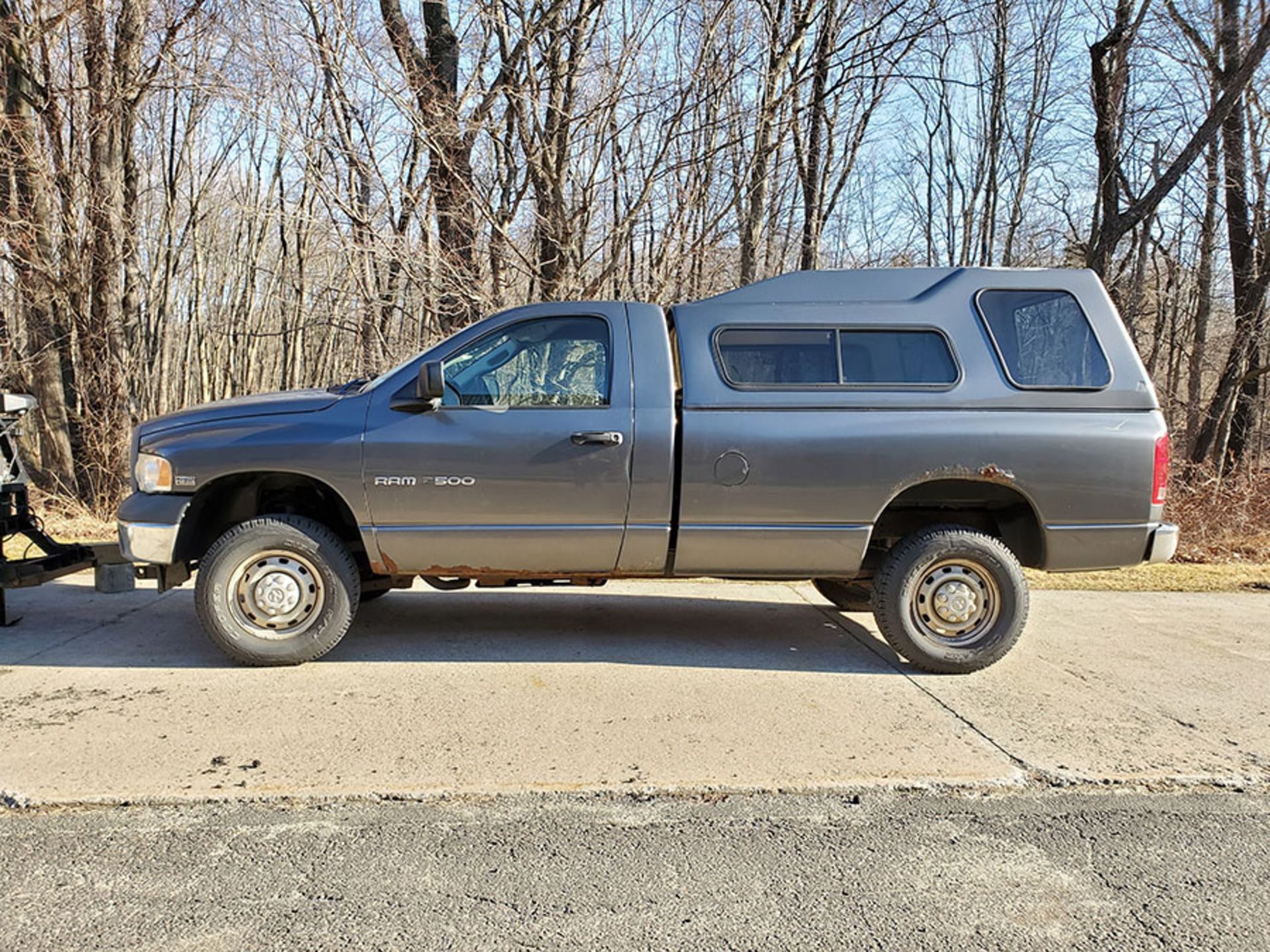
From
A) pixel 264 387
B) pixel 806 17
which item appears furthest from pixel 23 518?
pixel 264 387

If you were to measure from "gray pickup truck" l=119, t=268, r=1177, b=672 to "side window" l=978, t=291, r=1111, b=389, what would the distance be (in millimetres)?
12

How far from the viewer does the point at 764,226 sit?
43.7ft

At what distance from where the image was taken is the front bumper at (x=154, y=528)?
4598 millimetres

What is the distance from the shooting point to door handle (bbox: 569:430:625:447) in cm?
461

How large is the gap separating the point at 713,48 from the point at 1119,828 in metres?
9.04

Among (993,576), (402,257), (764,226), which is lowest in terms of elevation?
(993,576)

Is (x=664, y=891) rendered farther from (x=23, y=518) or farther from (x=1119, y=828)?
(x=23, y=518)

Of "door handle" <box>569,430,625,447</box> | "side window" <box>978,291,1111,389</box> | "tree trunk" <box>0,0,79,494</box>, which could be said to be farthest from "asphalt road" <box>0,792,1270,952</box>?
"tree trunk" <box>0,0,79,494</box>

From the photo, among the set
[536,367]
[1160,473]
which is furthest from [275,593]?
[1160,473]

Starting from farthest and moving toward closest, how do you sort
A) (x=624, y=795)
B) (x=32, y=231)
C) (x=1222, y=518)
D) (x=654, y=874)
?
(x=32, y=231), (x=1222, y=518), (x=624, y=795), (x=654, y=874)

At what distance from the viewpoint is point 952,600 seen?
4789mm

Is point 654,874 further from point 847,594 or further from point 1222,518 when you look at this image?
point 1222,518

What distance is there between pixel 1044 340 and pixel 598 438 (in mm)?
2612

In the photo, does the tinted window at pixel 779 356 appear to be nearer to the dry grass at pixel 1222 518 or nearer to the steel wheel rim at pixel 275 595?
the steel wheel rim at pixel 275 595
